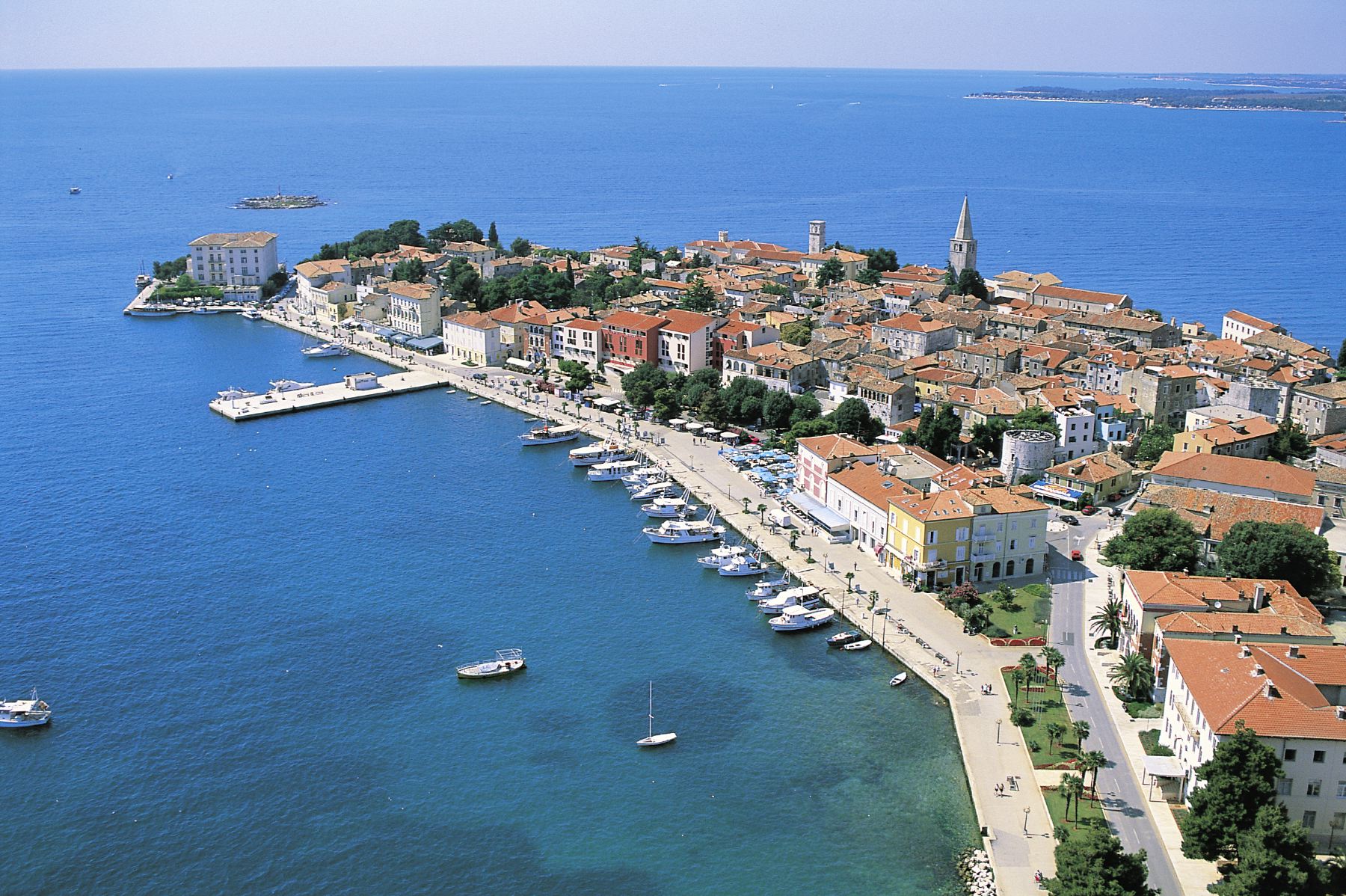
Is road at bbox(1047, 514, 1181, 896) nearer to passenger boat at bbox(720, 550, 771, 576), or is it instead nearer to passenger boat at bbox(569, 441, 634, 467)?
passenger boat at bbox(720, 550, 771, 576)

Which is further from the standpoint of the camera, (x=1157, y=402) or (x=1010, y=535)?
(x=1157, y=402)

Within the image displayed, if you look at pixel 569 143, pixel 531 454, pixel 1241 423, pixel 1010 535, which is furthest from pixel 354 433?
pixel 569 143

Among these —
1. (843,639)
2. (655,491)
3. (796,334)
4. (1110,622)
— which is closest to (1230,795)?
(1110,622)

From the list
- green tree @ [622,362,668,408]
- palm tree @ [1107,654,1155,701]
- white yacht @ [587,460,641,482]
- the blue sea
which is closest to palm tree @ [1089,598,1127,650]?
palm tree @ [1107,654,1155,701]

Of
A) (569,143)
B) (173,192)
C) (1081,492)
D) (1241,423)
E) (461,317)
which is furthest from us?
(569,143)

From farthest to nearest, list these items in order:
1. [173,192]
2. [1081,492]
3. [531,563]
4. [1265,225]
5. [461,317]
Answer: [173,192], [1265,225], [461,317], [1081,492], [531,563]

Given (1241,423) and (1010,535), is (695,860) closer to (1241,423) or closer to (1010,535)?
(1010,535)

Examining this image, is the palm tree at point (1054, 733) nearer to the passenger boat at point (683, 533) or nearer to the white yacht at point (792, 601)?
the white yacht at point (792, 601)

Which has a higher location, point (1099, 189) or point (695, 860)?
point (1099, 189)
